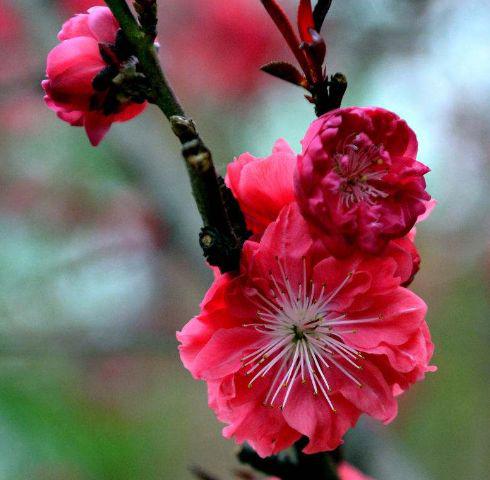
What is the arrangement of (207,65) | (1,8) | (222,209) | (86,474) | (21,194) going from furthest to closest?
(207,65) → (21,194) → (1,8) → (86,474) → (222,209)

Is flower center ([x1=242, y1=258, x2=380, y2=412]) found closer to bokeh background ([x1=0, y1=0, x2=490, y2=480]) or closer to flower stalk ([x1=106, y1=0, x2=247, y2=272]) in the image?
flower stalk ([x1=106, y1=0, x2=247, y2=272])

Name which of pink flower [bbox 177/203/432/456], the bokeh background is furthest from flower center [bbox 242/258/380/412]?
the bokeh background

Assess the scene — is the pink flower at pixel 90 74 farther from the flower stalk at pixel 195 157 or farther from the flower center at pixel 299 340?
the flower center at pixel 299 340

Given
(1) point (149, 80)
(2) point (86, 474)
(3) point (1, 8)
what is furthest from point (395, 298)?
(3) point (1, 8)

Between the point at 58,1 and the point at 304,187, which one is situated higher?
the point at 58,1

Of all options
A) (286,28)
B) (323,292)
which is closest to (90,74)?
(286,28)

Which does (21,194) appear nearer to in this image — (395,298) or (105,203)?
(105,203)

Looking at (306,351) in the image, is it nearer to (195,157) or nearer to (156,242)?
(195,157)
